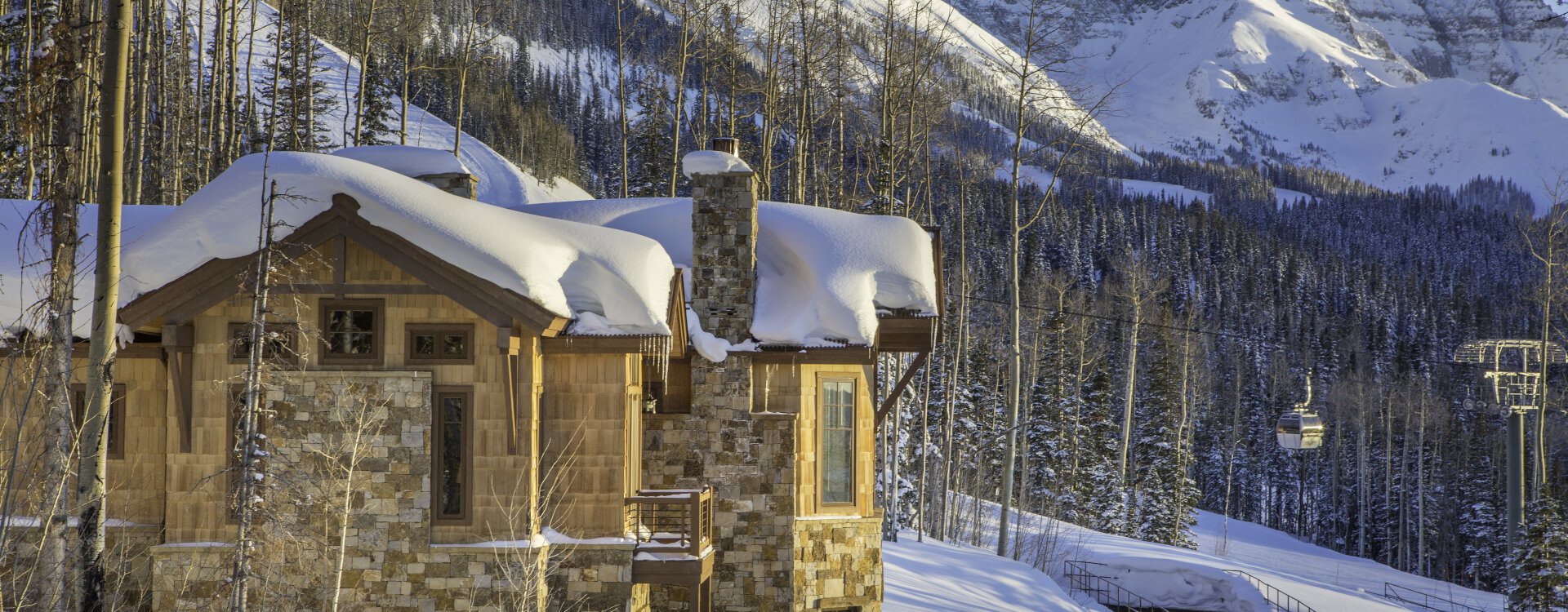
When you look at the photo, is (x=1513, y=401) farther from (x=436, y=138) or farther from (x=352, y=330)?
(x=436, y=138)

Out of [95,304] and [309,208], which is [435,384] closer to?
[309,208]

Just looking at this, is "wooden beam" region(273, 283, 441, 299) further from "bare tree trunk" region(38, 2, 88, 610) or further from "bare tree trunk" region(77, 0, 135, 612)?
"bare tree trunk" region(38, 2, 88, 610)

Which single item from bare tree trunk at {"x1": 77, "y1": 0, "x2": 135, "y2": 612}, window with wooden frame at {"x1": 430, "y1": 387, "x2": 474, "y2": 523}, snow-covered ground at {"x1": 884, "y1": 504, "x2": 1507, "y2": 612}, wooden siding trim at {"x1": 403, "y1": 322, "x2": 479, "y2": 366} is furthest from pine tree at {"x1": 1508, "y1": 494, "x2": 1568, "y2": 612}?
bare tree trunk at {"x1": 77, "y1": 0, "x2": 135, "y2": 612}

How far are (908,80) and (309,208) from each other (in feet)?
54.4

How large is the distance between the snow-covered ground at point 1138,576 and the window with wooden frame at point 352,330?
9326 mm

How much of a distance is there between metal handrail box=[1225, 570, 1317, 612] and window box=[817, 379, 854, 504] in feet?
55.7

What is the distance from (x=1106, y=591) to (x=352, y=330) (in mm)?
21786

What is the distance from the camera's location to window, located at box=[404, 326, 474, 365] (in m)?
10.4

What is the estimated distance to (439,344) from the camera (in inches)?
411

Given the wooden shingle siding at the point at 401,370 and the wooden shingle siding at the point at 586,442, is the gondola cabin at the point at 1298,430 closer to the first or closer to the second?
the wooden shingle siding at the point at 586,442

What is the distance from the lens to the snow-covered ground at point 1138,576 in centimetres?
1878

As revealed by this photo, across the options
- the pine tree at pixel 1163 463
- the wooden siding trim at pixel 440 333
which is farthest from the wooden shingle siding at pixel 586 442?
the pine tree at pixel 1163 463

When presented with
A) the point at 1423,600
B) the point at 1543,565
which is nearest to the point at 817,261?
the point at 1543,565

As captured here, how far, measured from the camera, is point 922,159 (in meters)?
29.5
